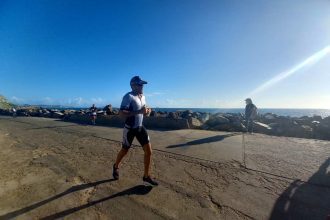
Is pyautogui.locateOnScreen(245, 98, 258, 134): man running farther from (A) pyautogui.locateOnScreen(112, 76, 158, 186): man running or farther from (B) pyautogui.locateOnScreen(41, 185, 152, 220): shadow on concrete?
(B) pyautogui.locateOnScreen(41, 185, 152, 220): shadow on concrete

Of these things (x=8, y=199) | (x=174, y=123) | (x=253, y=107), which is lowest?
(x=8, y=199)

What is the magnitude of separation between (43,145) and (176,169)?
19.1 ft

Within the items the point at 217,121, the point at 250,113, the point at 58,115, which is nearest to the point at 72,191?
the point at 250,113

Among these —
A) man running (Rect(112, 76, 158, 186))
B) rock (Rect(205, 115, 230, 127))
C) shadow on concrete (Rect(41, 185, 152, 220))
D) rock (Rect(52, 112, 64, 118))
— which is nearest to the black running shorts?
man running (Rect(112, 76, 158, 186))

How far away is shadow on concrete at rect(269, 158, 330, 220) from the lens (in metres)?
2.96

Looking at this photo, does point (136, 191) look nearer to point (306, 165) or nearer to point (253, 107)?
point (306, 165)

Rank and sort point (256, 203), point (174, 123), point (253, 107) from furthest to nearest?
1. point (174, 123)
2. point (253, 107)
3. point (256, 203)

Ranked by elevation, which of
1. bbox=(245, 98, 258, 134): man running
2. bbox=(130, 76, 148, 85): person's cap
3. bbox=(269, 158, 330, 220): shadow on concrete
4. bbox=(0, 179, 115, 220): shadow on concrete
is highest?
bbox=(130, 76, 148, 85): person's cap

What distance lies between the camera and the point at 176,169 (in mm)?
4945

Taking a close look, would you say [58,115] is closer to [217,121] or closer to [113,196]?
[217,121]

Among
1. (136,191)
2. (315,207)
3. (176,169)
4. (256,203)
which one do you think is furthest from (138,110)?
(315,207)

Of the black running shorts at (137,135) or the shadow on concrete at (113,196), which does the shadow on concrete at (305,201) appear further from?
the black running shorts at (137,135)

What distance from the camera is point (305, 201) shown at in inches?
131

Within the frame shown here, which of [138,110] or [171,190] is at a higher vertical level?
[138,110]
